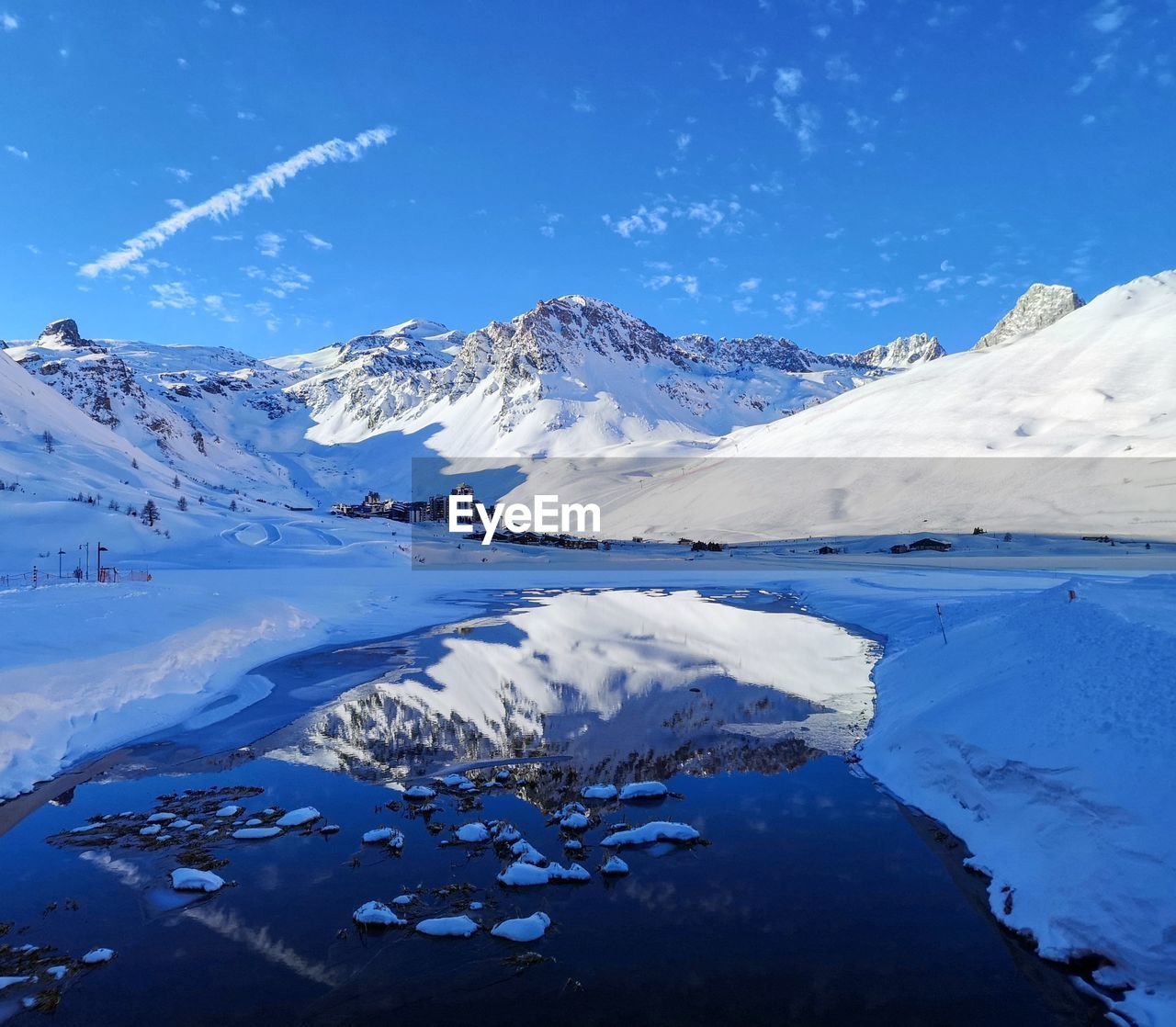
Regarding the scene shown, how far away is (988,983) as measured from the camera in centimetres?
822

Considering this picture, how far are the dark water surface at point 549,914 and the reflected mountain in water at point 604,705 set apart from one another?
0.85 meters

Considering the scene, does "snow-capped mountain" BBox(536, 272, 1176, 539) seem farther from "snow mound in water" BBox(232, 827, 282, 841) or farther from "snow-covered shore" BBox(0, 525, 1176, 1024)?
"snow mound in water" BBox(232, 827, 282, 841)

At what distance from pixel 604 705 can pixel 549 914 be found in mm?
11229

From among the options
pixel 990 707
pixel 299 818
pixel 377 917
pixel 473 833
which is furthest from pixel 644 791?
pixel 990 707

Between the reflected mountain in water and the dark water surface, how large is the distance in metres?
0.85

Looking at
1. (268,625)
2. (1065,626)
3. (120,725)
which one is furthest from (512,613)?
(1065,626)

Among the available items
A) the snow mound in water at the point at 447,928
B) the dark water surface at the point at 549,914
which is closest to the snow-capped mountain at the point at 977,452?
the dark water surface at the point at 549,914

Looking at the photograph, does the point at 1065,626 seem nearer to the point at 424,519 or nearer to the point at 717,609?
the point at 717,609

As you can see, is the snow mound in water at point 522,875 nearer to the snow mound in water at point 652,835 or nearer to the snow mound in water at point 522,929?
the snow mound in water at point 522,929

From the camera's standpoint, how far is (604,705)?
2078 centimetres

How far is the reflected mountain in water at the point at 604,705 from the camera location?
1617 centimetres

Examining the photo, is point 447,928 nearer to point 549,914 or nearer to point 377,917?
point 377,917

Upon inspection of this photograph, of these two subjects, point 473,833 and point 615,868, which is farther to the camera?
point 473,833

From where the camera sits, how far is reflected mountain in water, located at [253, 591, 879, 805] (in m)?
16.2
